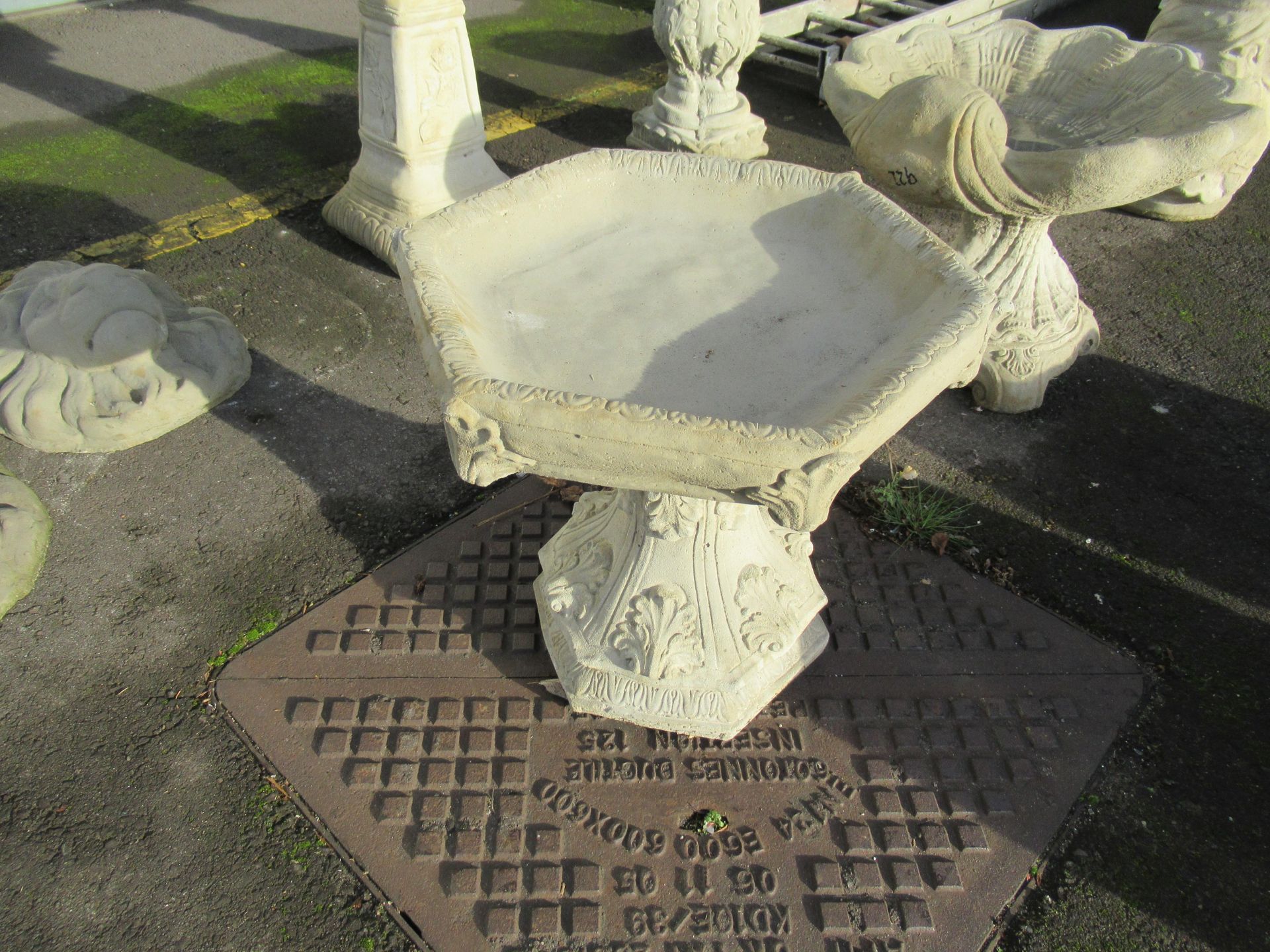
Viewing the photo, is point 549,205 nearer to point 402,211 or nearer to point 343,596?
point 343,596

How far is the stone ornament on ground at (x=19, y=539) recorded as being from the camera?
3.10 meters

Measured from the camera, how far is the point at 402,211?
4754mm

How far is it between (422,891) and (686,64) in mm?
5128

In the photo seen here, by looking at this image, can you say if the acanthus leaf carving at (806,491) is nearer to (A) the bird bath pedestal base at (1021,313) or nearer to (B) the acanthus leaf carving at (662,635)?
(B) the acanthus leaf carving at (662,635)

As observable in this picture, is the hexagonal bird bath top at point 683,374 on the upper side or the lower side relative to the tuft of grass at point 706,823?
upper

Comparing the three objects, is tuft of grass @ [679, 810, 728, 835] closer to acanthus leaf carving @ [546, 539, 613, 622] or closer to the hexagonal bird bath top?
the hexagonal bird bath top

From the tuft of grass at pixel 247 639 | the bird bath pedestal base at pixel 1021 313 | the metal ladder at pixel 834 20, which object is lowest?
the tuft of grass at pixel 247 639

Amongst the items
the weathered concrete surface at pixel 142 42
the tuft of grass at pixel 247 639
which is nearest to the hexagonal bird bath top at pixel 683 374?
the tuft of grass at pixel 247 639

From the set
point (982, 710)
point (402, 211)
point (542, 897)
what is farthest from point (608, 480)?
point (402, 211)

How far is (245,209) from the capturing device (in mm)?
5281

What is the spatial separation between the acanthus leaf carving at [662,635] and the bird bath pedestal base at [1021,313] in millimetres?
2118

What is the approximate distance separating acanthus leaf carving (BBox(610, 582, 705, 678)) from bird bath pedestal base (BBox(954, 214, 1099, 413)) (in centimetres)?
212

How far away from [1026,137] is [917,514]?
2.11 m

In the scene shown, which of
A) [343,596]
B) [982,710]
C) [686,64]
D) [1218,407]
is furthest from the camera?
[686,64]
